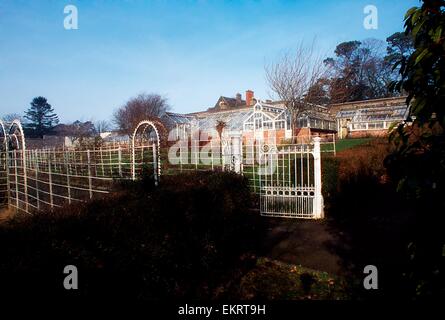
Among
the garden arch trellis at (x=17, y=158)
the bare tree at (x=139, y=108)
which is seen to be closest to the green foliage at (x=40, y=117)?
the bare tree at (x=139, y=108)

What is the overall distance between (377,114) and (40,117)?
213ft

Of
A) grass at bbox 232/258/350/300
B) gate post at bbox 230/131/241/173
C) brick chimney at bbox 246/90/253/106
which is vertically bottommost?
grass at bbox 232/258/350/300

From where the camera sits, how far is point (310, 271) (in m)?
5.15

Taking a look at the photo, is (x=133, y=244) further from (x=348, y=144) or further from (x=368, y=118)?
(x=368, y=118)

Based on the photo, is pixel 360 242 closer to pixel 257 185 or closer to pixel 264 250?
pixel 264 250

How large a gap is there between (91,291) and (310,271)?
12.9 ft

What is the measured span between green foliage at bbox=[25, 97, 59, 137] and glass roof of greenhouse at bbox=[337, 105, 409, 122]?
59522mm

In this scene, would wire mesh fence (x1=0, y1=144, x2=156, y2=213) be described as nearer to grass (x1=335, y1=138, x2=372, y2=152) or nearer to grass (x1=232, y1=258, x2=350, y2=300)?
grass (x1=232, y1=258, x2=350, y2=300)

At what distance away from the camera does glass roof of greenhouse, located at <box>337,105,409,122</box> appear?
3077 centimetres

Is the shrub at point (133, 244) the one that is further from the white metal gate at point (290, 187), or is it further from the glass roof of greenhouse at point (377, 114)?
the glass roof of greenhouse at point (377, 114)

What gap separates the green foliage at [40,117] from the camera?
200ft

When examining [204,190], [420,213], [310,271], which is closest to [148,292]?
[204,190]

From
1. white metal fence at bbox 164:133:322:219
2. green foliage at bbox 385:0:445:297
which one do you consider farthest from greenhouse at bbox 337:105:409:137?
green foliage at bbox 385:0:445:297

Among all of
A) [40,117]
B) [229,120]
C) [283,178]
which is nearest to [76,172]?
[283,178]
